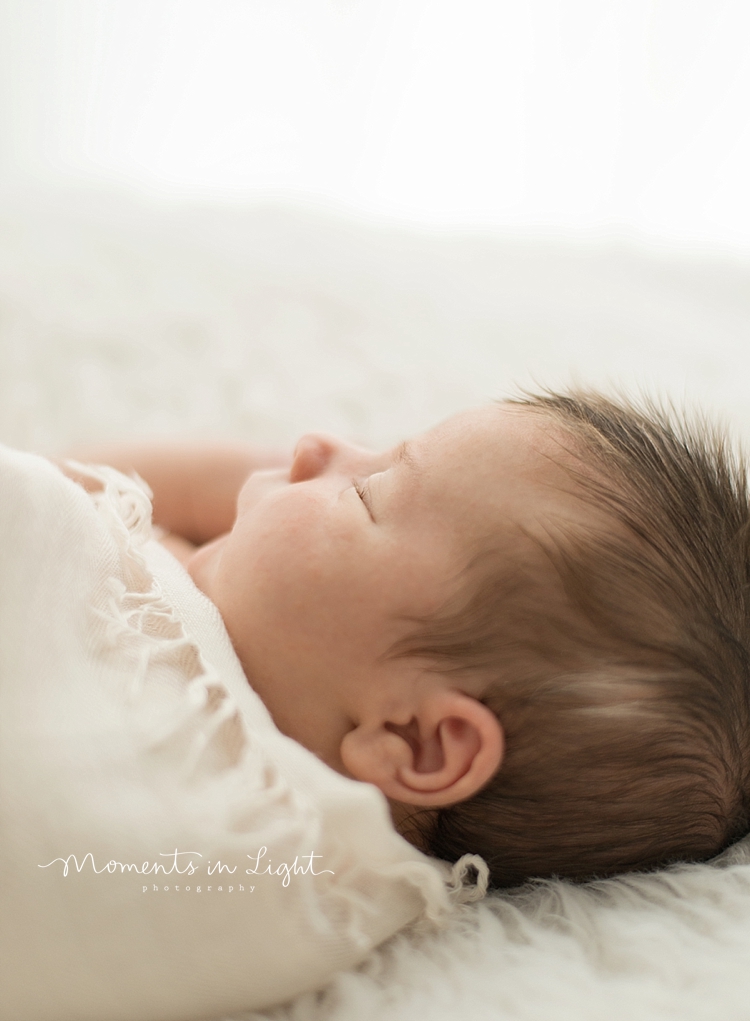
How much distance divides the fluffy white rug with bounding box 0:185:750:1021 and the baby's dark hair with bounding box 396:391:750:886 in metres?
0.56

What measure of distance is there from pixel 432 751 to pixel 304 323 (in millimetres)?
792

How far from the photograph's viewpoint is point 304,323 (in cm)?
136

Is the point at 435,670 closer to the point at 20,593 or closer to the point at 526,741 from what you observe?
the point at 526,741

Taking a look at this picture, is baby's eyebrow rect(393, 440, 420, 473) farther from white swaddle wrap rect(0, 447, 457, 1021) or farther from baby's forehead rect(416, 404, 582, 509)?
white swaddle wrap rect(0, 447, 457, 1021)

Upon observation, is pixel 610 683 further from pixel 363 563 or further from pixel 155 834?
pixel 155 834

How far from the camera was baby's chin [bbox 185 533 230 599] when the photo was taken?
2.87 feet

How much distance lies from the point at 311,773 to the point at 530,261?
1.14 meters

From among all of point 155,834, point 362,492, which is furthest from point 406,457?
point 155,834

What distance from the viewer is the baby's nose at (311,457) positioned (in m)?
0.89

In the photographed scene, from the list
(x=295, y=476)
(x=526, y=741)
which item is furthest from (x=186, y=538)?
(x=526, y=741)

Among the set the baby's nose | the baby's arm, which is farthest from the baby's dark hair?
the baby's arm

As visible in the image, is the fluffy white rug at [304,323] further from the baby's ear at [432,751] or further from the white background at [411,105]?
the white background at [411,105]

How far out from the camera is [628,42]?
7.23 ft

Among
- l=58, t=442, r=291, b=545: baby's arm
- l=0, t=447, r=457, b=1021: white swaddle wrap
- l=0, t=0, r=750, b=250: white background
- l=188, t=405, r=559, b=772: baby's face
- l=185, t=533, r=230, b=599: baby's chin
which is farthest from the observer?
l=0, t=0, r=750, b=250: white background
